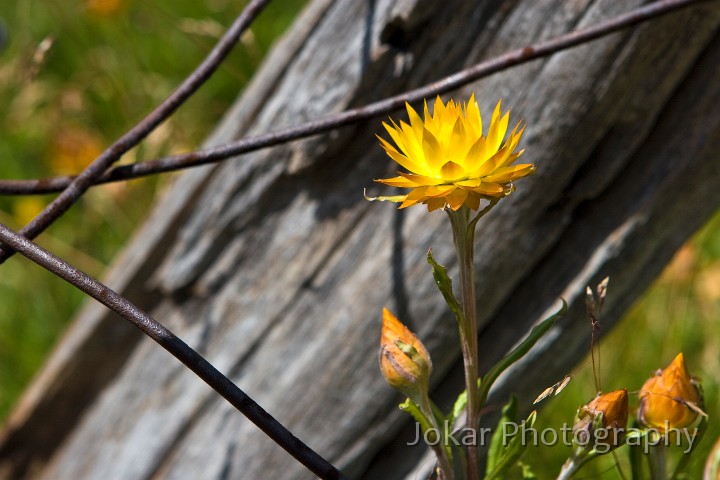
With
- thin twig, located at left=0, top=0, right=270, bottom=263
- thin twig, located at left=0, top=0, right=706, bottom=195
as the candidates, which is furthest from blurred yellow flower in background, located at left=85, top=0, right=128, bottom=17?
thin twig, located at left=0, top=0, right=706, bottom=195

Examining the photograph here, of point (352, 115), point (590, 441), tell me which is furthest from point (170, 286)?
point (590, 441)

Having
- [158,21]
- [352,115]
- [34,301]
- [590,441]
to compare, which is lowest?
[590,441]

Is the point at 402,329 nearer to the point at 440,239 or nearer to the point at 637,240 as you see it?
the point at 440,239

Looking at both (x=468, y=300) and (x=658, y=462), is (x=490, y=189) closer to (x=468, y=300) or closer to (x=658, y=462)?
(x=468, y=300)

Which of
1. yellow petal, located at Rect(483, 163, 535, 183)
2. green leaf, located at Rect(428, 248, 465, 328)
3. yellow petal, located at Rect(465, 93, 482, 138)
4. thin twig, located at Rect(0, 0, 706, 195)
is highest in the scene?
thin twig, located at Rect(0, 0, 706, 195)

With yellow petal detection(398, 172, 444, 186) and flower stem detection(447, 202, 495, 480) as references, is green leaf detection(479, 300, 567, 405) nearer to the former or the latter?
flower stem detection(447, 202, 495, 480)
